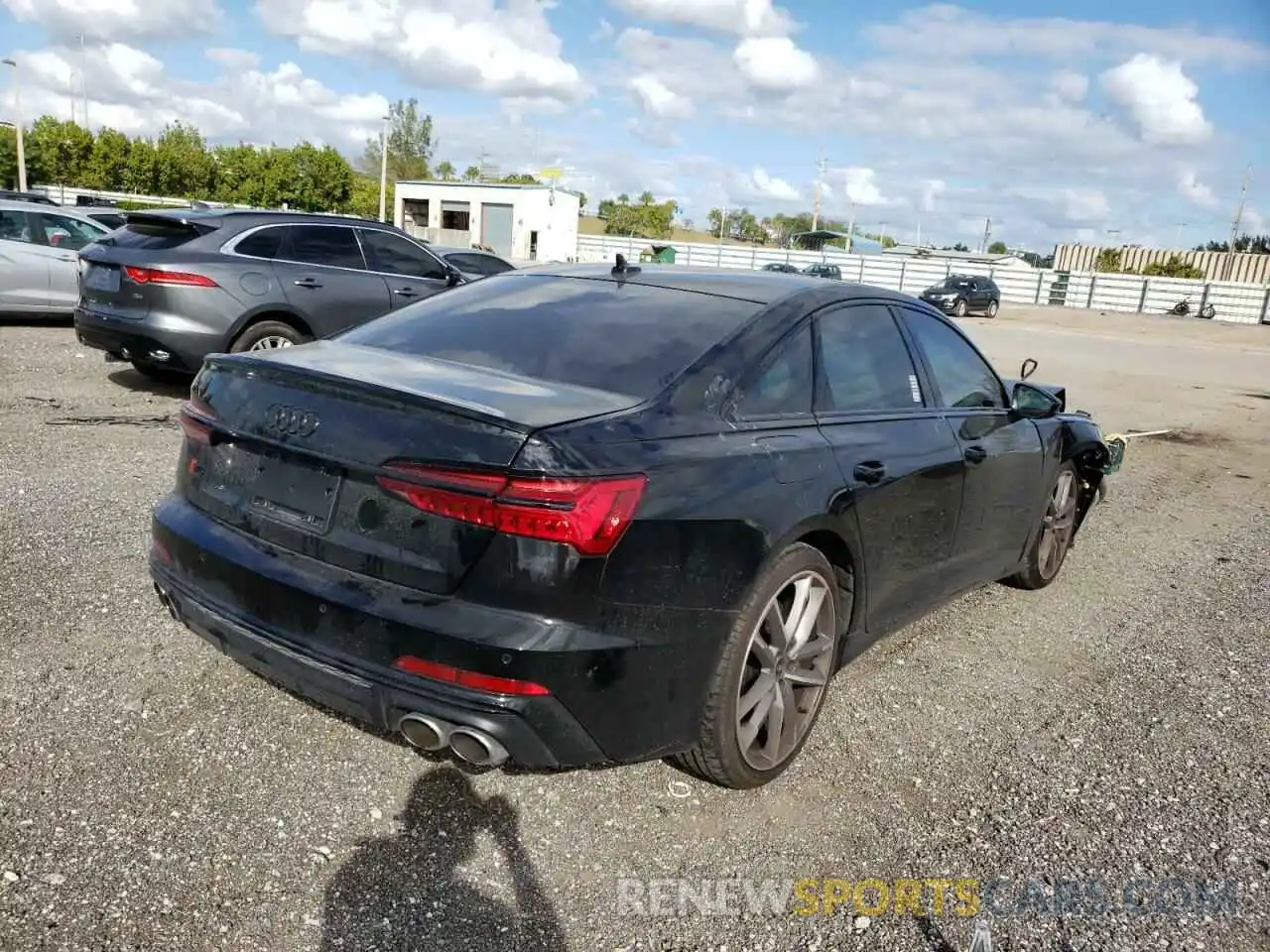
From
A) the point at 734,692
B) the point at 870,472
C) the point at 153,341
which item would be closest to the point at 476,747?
the point at 734,692

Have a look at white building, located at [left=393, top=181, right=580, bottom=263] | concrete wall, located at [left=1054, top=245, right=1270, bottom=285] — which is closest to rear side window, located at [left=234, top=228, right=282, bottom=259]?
white building, located at [left=393, top=181, right=580, bottom=263]

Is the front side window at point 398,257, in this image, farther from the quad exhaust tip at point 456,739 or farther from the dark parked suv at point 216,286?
the quad exhaust tip at point 456,739

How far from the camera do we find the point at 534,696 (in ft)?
7.68

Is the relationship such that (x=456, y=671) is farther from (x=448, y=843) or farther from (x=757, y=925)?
(x=757, y=925)

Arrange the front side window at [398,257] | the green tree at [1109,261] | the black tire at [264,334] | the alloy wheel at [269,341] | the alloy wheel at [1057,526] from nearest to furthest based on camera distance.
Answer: the alloy wheel at [1057,526] < the black tire at [264,334] < the alloy wheel at [269,341] < the front side window at [398,257] < the green tree at [1109,261]

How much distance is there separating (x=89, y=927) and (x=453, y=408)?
145cm

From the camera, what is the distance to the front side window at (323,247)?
823cm

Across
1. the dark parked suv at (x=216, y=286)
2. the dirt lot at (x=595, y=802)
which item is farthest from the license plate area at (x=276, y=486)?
the dark parked suv at (x=216, y=286)

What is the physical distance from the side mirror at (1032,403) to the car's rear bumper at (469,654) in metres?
2.49

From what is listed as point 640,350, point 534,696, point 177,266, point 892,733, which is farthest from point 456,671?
point 177,266

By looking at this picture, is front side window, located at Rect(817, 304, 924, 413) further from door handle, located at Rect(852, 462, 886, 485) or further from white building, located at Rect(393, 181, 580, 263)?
white building, located at Rect(393, 181, 580, 263)

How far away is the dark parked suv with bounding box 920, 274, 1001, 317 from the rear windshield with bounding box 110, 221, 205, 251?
3244 centimetres

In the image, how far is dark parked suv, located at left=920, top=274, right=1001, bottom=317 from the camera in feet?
121

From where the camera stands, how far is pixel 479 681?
7.67 ft
